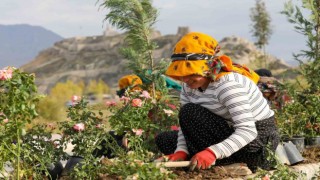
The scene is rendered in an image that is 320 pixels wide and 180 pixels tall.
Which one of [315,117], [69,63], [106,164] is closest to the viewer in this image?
[106,164]

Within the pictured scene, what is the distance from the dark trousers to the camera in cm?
344

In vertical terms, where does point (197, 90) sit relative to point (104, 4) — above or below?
below

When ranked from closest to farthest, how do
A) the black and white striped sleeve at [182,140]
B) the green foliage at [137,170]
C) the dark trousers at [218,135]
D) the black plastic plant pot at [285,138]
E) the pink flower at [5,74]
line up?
1. the green foliage at [137,170]
2. the pink flower at [5,74]
3. the dark trousers at [218,135]
4. the black and white striped sleeve at [182,140]
5. the black plastic plant pot at [285,138]

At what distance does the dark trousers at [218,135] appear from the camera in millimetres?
3441

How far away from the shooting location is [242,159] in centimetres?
356

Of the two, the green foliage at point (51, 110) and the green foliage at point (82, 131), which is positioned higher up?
the green foliage at point (82, 131)

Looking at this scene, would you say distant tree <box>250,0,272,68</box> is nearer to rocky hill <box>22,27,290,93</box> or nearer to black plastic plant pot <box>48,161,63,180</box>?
black plastic plant pot <box>48,161,63,180</box>

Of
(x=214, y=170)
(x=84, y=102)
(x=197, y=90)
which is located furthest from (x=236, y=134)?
(x=84, y=102)

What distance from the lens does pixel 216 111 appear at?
344 cm

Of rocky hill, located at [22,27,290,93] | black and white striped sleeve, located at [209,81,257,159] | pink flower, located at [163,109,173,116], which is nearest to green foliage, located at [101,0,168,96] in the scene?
pink flower, located at [163,109,173,116]

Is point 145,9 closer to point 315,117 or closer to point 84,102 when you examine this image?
point 84,102

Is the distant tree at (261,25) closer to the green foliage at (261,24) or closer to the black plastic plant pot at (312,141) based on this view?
the green foliage at (261,24)

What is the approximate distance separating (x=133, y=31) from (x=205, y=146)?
2.25 m

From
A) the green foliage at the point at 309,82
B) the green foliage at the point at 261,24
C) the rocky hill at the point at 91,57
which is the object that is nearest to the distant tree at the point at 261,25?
the green foliage at the point at 261,24
